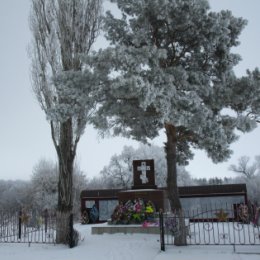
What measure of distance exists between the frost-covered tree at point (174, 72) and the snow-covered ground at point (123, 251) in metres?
1.10

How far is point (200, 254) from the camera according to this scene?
9.48 metres

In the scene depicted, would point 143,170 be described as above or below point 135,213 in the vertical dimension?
above

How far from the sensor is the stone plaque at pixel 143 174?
15.9 meters

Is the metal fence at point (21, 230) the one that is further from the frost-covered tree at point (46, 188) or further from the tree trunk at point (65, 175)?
the frost-covered tree at point (46, 188)

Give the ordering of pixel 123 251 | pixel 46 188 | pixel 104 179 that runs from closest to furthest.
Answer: pixel 123 251
pixel 46 188
pixel 104 179

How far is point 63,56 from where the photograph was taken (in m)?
13.9

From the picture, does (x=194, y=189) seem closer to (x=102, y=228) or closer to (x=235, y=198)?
(x=235, y=198)

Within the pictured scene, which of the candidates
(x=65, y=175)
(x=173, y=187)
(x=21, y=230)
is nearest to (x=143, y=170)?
(x=173, y=187)

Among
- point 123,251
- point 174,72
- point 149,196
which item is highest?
point 174,72

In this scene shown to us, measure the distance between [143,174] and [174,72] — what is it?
6723mm

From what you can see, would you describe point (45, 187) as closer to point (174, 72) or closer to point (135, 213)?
point (135, 213)

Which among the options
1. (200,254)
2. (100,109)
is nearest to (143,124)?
(100,109)

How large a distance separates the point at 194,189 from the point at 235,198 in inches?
108

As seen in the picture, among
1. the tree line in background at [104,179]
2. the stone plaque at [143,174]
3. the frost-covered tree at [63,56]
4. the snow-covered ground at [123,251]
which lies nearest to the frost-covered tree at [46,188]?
the tree line in background at [104,179]
